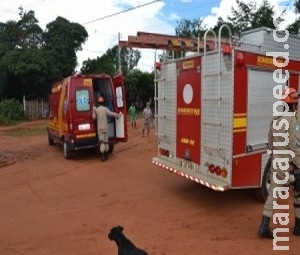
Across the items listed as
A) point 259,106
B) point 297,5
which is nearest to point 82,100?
point 259,106

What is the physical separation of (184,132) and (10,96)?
3119cm

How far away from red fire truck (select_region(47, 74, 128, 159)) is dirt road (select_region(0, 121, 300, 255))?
1.01 metres

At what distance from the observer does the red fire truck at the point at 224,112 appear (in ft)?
23.5

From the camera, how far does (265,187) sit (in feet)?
25.8

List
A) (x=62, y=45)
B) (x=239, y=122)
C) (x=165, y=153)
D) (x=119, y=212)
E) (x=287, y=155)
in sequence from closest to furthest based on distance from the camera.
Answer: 1. (x=287, y=155)
2. (x=239, y=122)
3. (x=119, y=212)
4. (x=165, y=153)
5. (x=62, y=45)

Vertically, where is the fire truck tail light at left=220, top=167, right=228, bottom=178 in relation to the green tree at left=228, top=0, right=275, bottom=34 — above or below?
below

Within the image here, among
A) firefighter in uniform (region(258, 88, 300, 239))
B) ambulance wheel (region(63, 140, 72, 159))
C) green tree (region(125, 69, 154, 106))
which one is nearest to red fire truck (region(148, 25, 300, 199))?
firefighter in uniform (region(258, 88, 300, 239))

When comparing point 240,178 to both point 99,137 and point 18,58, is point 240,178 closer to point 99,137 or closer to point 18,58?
point 99,137

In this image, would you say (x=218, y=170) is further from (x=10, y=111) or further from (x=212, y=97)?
(x=10, y=111)

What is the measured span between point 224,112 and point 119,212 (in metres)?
2.57

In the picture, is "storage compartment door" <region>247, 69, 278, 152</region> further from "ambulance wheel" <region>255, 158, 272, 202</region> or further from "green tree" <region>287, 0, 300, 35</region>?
"green tree" <region>287, 0, 300, 35</region>

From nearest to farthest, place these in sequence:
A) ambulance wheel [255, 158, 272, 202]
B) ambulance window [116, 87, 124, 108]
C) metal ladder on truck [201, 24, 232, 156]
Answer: metal ladder on truck [201, 24, 232, 156] < ambulance wheel [255, 158, 272, 202] < ambulance window [116, 87, 124, 108]

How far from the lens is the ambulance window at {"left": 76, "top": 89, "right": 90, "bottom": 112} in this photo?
13.1 metres

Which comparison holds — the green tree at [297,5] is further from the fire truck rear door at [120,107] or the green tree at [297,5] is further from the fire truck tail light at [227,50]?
the fire truck tail light at [227,50]
